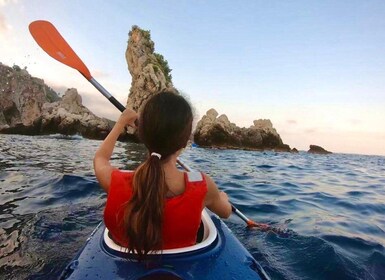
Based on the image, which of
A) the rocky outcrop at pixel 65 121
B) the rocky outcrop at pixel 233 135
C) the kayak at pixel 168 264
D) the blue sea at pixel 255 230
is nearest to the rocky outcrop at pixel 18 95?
the rocky outcrop at pixel 65 121

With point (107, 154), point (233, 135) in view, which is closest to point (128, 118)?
point (107, 154)

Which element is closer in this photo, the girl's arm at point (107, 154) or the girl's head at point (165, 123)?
the girl's head at point (165, 123)

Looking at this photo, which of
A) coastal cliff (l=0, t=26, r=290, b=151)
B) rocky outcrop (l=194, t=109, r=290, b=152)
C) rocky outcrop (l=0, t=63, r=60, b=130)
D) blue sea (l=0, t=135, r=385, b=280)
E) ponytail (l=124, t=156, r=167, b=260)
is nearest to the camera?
ponytail (l=124, t=156, r=167, b=260)

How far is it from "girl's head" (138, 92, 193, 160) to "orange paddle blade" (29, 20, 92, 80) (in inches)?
98.4

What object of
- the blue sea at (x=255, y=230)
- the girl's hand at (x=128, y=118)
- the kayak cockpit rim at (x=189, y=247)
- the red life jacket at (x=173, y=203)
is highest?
the girl's hand at (x=128, y=118)

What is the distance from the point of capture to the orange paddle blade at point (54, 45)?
13.3ft

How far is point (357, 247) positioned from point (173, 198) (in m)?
3.94

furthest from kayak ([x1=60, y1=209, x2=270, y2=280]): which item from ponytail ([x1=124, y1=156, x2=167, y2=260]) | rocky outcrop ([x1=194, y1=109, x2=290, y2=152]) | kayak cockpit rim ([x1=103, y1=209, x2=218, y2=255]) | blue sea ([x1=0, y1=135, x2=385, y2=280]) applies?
rocky outcrop ([x1=194, y1=109, x2=290, y2=152])

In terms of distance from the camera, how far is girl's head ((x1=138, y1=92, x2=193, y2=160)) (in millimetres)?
1816

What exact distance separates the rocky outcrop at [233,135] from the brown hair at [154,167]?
1606 inches

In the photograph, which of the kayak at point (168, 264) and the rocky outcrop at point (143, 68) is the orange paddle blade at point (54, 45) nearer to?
the kayak at point (168, 264)

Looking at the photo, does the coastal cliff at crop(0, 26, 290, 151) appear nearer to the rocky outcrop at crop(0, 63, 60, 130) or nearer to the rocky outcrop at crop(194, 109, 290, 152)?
the rocky outcrop at crop(194, 109, 290, 152)

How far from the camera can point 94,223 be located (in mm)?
4723

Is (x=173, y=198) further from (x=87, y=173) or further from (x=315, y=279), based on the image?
(x=87, y=173)
